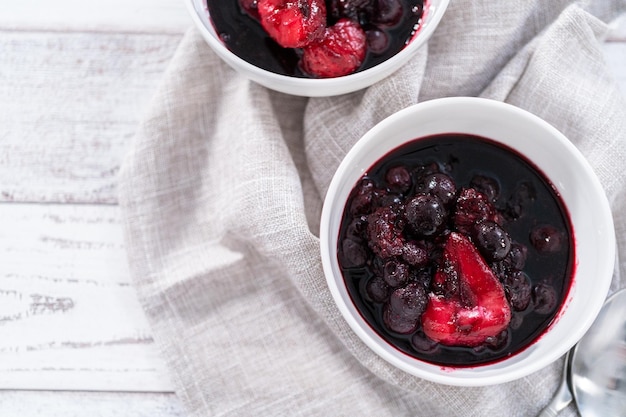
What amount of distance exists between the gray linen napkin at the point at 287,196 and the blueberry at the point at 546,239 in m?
0.22

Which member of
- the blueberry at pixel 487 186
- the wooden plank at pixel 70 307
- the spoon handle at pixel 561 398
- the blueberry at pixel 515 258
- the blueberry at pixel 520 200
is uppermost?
the blueberry at pixel 487 186

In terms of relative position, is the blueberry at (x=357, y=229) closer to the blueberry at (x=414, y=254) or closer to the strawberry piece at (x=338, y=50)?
the blueberry at (x=414, y=254)

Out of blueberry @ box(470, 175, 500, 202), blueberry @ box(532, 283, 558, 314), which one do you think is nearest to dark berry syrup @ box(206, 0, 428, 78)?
blueberry @ box(470, 175, 500, 202)

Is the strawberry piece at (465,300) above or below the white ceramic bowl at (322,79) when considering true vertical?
below

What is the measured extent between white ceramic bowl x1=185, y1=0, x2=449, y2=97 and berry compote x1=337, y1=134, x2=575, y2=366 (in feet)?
0.51

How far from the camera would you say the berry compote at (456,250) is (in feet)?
3.75

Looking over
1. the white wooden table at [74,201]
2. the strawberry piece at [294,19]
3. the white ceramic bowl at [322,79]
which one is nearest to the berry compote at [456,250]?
the white ceramic bowl at [322,79]

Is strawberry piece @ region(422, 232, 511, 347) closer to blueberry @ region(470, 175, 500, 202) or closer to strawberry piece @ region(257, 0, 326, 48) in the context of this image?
blueberry @ region(470, 175, 500, 202)

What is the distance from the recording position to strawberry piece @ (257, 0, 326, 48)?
4.09 ft

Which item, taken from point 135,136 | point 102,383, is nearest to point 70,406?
point 102,383

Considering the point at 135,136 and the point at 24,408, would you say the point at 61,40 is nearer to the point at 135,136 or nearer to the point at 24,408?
the point at 135,136

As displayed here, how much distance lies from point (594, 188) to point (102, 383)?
1.11m

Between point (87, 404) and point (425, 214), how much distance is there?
91cm

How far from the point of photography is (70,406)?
5.11 feet
